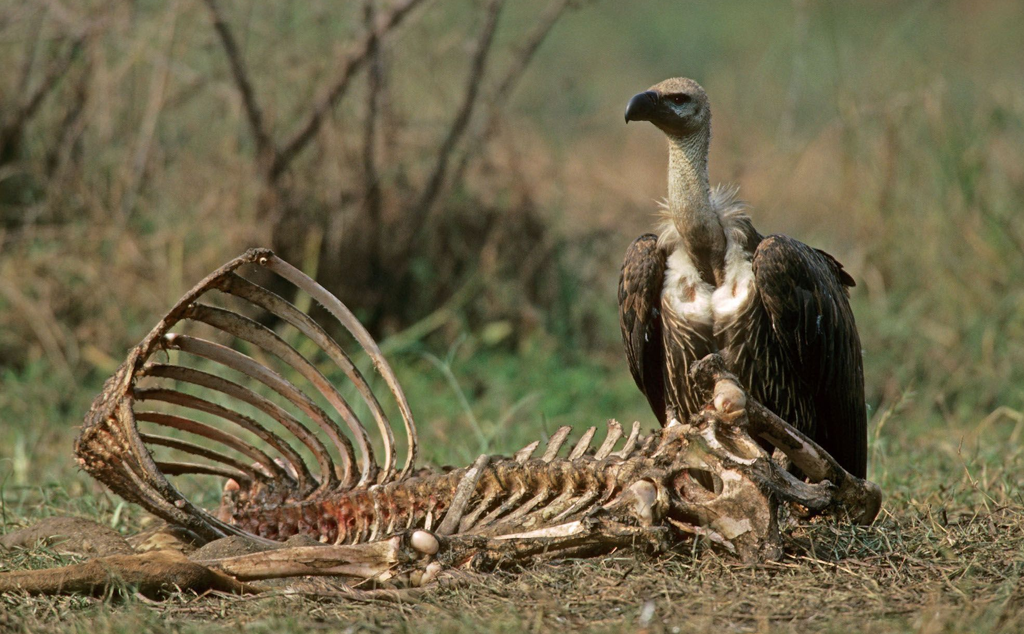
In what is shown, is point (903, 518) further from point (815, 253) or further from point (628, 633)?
point (628, 633)

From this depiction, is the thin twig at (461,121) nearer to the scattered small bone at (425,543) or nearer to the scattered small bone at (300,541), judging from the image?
the scattered small bone at (300,541)

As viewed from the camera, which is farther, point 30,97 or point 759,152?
point 759,152

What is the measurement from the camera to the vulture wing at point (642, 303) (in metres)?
3.29

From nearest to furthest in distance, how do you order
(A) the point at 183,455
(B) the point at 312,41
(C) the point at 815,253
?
1. (C) the point at 815,253
2. (A) the point at 183,455
3. (B) the point at 312,41

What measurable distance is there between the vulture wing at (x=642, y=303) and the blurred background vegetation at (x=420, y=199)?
1.16 metres

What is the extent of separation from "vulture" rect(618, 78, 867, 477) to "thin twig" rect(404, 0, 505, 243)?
6.61 feet

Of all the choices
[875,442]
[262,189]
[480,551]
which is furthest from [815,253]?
[262,189]

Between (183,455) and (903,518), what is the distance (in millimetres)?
2718

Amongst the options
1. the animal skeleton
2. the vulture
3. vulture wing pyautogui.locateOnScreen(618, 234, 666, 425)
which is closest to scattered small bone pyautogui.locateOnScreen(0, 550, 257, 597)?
the animal skeleton

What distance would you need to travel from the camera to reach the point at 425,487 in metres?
2.90

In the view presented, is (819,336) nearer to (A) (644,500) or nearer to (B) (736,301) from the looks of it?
(B) (736,301)

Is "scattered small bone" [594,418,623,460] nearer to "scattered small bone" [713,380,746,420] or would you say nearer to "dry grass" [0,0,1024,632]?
"scattered small bone" [713,380,746,420]

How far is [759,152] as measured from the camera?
20.6 feet

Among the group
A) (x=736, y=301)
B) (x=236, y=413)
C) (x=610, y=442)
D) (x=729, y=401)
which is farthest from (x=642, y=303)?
(x=236, y=413)
